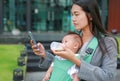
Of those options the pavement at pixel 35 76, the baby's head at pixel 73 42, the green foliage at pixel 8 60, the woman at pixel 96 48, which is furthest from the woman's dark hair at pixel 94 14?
the pavement at pixel 35 76

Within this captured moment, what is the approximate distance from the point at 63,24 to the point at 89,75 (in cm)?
1772

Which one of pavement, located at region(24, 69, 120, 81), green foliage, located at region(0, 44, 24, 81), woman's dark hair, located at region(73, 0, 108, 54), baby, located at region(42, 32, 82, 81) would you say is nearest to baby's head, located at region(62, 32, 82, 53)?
baby, located at region(42, 32, 82, 81)

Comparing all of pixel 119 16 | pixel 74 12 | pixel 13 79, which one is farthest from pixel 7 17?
pixel 74 12

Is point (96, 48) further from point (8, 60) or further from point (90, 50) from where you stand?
point (8, 60)

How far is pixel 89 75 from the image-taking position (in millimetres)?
2141

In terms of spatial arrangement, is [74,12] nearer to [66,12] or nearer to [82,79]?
[82,79]

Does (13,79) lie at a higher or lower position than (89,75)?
lower

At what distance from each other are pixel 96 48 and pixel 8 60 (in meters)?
9.06

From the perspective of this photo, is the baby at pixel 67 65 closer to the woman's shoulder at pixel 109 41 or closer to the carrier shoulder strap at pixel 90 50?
the carrier shoulder strap at pixel 90 50

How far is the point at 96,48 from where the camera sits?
2199 mm

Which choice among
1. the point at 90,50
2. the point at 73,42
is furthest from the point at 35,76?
the point at 90,50

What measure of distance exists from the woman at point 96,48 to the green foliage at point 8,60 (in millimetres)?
6561

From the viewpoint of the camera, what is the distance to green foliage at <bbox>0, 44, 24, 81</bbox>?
910cm

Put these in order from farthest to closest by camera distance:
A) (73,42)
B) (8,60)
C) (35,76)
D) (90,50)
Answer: (8,60), (35,76), (73,42), (90,50)
